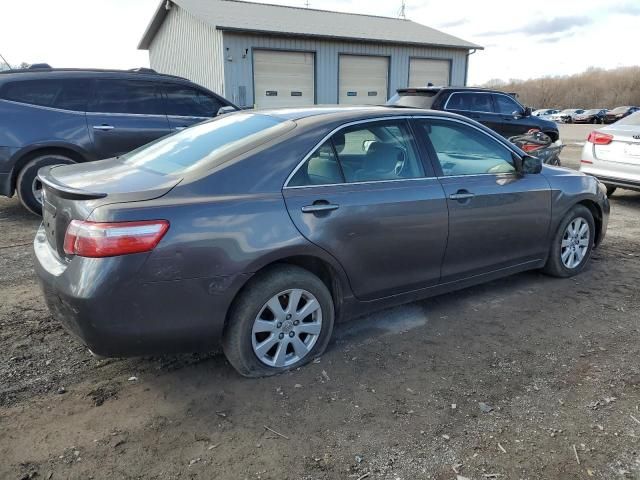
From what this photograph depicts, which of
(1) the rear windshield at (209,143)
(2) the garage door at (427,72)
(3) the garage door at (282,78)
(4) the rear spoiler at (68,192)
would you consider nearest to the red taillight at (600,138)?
(1) the rear windshield at (209,143)

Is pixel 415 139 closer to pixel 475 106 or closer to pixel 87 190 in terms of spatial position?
pixel 87 190

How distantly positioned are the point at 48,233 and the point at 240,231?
1.18 metres

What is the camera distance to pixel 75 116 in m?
6.46

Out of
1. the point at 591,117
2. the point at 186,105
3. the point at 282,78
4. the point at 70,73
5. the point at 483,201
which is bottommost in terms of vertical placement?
the point at 483,201

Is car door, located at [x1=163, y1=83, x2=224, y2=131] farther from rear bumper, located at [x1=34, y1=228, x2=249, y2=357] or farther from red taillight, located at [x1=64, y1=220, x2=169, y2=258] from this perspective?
red taillight, located at [x1=64, y1=220, x2=169, y2=258]

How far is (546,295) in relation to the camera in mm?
4383

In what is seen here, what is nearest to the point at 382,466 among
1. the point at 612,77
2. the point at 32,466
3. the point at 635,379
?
the point at 32,466

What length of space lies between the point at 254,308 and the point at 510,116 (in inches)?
400

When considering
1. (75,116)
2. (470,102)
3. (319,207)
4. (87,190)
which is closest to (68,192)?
(87,190)

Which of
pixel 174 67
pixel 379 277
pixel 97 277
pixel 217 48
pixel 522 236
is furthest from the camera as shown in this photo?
pixel 174 67

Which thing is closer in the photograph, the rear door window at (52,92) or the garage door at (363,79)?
the rear door window at (52,92)

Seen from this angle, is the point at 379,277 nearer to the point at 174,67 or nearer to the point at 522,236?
the point at 522,236

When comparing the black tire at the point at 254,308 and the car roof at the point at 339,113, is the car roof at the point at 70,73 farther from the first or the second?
the black tire at the point at 254,308

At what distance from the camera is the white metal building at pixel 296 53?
16.1 metres
